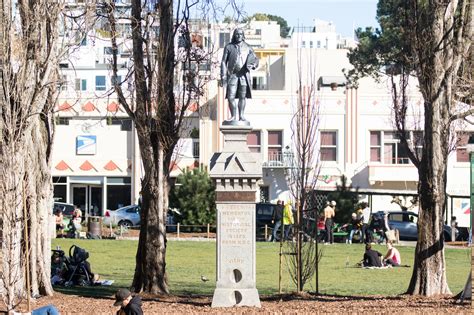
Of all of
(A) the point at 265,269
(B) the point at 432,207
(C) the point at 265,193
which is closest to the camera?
(B) the point at 432,207

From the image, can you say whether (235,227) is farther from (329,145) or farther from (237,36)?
(329,145)

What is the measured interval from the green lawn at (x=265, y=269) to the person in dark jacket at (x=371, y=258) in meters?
0.47

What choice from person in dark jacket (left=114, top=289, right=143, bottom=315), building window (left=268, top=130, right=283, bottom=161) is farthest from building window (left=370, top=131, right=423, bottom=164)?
person in dark jacket (left=114, top=289, right=143, bottom=315)

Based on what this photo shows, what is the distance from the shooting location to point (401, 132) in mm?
24297

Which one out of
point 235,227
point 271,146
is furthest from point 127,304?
point 271,146

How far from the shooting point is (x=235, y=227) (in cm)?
2139

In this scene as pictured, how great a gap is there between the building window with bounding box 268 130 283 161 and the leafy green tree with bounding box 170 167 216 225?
13.7 meters

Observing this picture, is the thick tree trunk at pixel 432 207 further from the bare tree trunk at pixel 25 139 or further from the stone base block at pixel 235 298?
the bare tree trunk at pixel 25 139

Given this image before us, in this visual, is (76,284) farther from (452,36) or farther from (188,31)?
(452,36)

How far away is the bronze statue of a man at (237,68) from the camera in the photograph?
72.4ft

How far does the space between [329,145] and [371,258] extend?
32.0 metres

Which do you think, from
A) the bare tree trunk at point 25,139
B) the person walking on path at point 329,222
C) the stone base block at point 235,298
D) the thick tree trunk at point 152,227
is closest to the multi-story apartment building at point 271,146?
the person walking on path at point 329,222

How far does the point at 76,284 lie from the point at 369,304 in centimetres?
837

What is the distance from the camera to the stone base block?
69.9 ft
